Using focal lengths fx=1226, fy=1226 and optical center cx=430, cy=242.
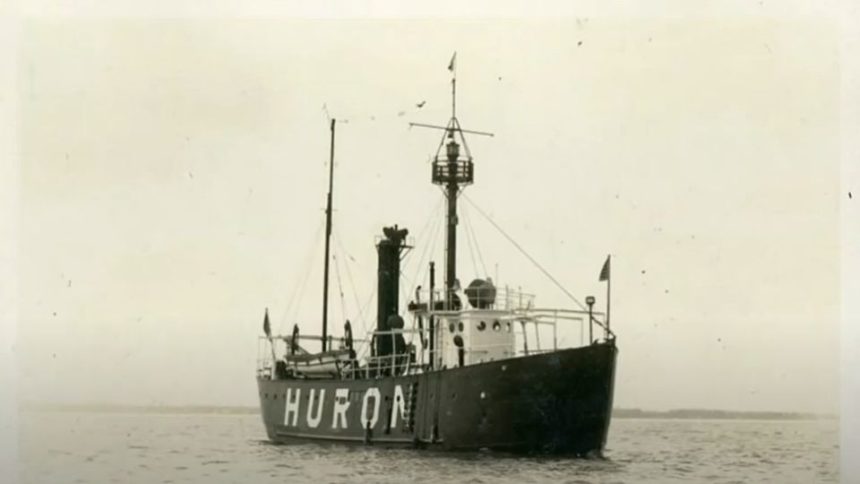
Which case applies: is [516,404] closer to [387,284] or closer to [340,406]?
[340,406]

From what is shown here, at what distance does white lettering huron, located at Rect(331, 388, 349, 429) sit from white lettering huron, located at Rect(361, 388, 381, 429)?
1.05 m

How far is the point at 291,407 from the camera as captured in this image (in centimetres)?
3809

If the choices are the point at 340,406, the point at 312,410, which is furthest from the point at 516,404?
the point at 312,410

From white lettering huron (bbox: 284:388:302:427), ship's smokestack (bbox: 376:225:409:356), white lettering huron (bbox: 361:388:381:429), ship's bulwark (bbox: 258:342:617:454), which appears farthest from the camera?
white lettering huron (bbox: 284:388:302:427)

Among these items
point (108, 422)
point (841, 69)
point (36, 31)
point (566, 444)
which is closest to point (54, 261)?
point (36, 31)

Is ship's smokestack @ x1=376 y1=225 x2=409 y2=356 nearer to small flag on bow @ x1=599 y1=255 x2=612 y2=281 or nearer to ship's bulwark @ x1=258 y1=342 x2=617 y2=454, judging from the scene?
ship's bulwark @ x1=258 y1=342 x2=617 y2=454

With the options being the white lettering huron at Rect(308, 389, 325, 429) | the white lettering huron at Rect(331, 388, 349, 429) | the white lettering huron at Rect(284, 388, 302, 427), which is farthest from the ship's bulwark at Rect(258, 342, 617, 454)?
the white lettering huron at Rect(284, 388, 302, 427)

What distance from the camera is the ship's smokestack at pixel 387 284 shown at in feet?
117

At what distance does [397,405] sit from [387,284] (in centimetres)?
550

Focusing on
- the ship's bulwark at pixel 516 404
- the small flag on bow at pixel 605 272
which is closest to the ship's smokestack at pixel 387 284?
the ship's bulwark at pixel 516 404

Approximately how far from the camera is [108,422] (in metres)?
29.5

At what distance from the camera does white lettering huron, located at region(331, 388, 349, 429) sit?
112 feet

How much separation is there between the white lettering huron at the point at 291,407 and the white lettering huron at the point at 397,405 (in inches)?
258

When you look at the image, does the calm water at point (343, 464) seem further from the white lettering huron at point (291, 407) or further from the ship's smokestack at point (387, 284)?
the ship's smokestack at point (387, 284)
